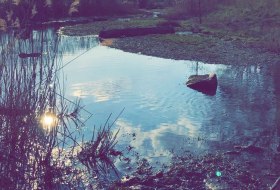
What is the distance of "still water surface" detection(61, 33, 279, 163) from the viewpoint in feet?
32.1

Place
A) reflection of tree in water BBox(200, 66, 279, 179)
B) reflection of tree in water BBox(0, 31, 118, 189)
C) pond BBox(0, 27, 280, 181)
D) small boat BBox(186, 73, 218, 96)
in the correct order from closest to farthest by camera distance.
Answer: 1. reflection of tree in water BBox(0, 31, 118, 189)
2. reflection of tree in water BBox(200, 66, 279, 179)
3. pond BBox(0, 27, 280, 181)
4. small boat BBox(186, 73, 218, 96)

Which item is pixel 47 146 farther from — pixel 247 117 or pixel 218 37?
pixel 218 37

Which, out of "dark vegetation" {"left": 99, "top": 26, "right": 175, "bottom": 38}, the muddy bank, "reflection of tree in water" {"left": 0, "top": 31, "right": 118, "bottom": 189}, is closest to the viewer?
"reflection of tree in water" {"left": 0, "top": 31, "right": 118, "bottom": 189}

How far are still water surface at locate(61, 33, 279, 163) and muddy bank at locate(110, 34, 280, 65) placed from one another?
1.17 m

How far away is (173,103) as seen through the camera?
503 inches

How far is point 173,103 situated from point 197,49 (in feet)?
32.1

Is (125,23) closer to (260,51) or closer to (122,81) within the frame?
(260,51)

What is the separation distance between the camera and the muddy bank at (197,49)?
63.9 feet

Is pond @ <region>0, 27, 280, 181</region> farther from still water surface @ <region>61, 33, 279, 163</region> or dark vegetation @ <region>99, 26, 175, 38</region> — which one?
dark vegetation @ <region>99, 26, 175, 38</region>

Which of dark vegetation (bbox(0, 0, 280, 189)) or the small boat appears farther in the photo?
the small boat

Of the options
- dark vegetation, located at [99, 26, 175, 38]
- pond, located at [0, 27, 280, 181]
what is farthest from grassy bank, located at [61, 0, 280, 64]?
pond, located at [0, 27, 280, 181]

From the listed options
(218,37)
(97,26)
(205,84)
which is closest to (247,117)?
(205,84)

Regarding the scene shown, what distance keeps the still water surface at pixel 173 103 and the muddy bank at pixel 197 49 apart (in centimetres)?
117

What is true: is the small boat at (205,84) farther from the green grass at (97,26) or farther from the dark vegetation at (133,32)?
the green grass at (97,26)
